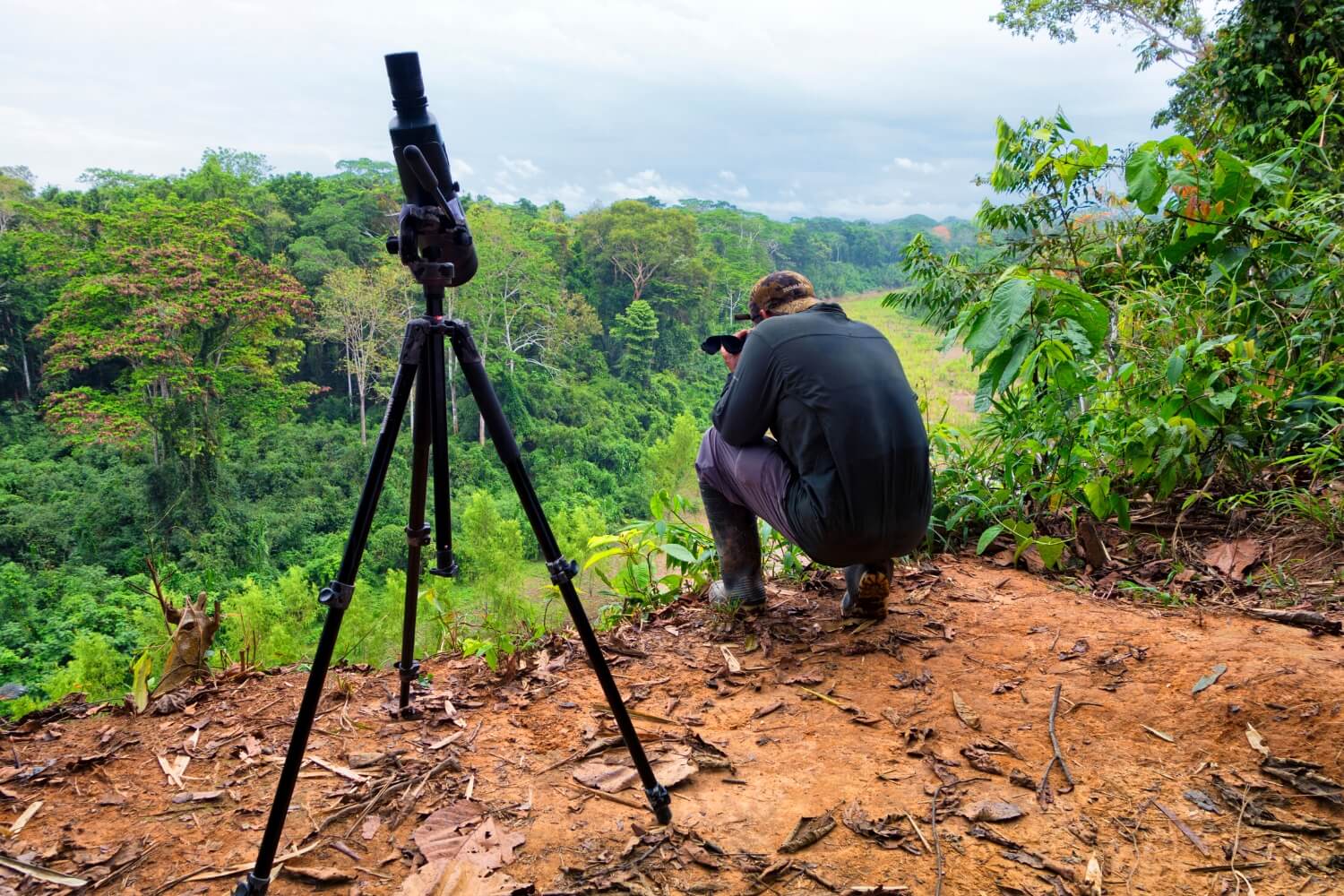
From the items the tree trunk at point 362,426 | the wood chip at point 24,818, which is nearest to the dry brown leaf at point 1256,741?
the wood chip at point 24,818

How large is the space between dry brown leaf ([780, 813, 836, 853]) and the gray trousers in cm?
78

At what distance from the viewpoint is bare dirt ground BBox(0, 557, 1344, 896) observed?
126cm

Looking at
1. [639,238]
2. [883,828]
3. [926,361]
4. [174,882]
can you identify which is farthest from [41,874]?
[639,238]

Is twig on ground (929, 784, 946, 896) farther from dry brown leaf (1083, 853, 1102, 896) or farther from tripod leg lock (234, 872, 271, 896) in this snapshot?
tripod leg lock (234, 872, 271, 896)

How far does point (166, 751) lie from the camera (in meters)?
1.68

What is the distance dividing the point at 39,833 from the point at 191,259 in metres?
15.2

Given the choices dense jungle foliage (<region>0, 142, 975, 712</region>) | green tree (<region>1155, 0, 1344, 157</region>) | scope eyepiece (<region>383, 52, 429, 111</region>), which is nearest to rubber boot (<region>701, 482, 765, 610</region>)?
scope eyepiece (<region>383, 52, 429, 111</region>)

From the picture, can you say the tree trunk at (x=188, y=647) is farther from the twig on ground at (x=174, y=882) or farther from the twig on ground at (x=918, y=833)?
the twig on ground at (x=918, y=833)

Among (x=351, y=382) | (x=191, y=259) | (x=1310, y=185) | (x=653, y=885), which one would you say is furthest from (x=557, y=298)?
(x=653, y=885)

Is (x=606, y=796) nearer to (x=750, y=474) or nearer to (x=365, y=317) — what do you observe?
(x=750, y=474)

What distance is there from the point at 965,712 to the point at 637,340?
20.2 metres

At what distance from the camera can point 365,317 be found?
17250 millimetres

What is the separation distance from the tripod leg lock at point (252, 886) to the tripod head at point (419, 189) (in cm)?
96

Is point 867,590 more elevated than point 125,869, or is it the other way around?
point 867,590
